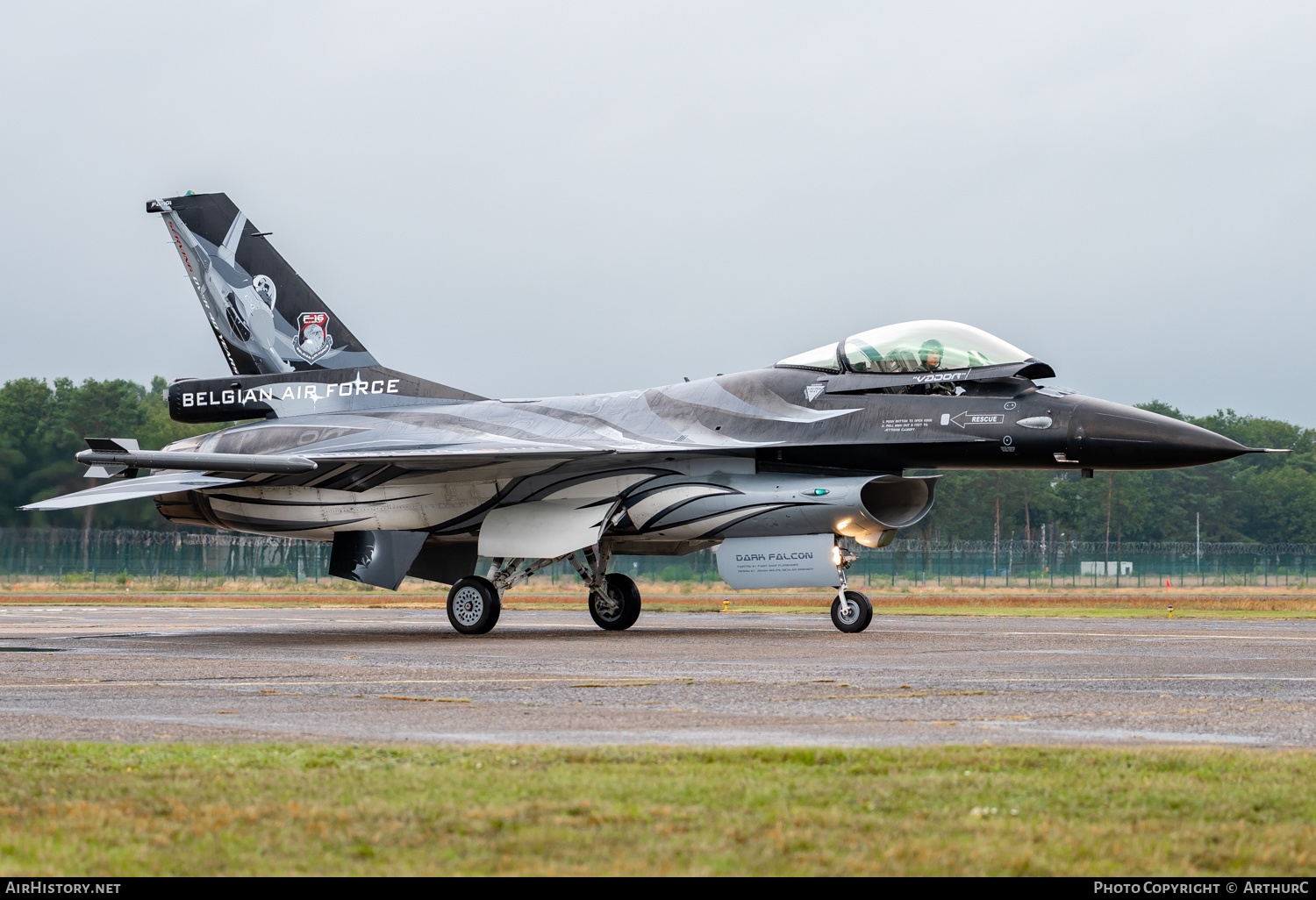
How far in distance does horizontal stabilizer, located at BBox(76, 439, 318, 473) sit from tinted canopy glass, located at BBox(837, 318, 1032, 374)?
667 cm

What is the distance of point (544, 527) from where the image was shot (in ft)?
56.6

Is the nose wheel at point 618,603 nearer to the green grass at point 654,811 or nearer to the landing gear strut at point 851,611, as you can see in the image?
the landing gear strut at point 851,611

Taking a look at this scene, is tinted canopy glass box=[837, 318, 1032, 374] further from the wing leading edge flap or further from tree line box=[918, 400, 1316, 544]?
tree line box=[918, 400, 1316, 544]

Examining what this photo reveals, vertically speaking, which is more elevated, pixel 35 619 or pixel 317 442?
pixel 317 442

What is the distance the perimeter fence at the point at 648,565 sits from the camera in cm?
4409

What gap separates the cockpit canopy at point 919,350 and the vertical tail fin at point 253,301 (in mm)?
7298

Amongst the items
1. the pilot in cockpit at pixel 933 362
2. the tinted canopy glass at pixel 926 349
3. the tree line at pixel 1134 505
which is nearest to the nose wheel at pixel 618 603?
the tinted canopy glass at pixel 926 349

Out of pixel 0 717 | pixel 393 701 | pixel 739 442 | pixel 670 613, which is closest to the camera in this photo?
pixel 0 717

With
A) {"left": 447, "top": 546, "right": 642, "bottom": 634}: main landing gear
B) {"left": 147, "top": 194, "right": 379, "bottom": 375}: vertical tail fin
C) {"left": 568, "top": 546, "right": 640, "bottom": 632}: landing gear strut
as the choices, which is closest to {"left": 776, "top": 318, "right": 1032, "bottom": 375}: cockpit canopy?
{"left": 447, "top": 546, "right": 642, "bottom": 634}: main landing gear

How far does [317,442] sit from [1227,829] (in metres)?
15.7

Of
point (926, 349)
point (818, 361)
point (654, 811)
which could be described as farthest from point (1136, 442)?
point (654, 811)

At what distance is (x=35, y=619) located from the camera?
74.6ft
